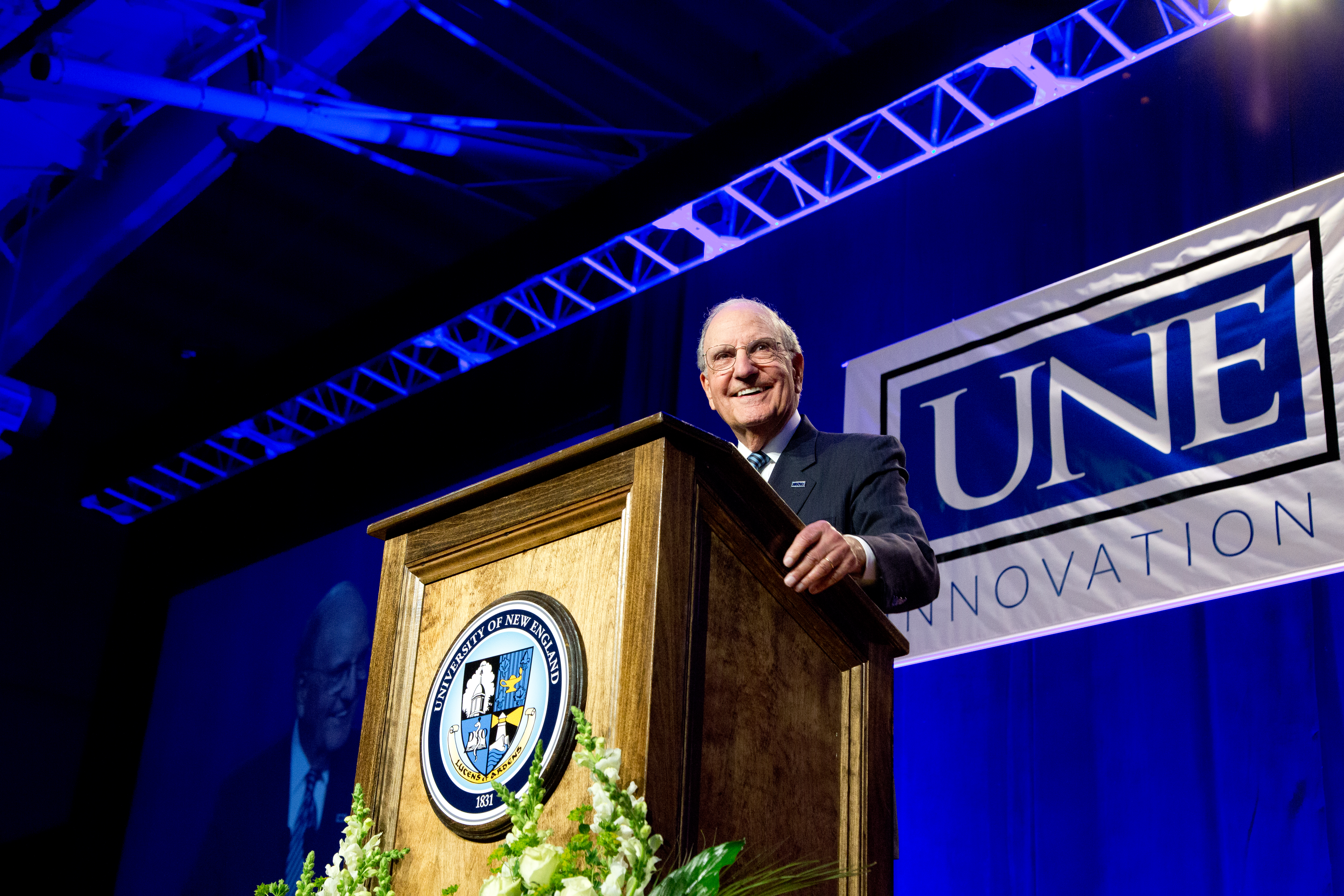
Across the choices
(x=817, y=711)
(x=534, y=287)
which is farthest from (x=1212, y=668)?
(x=534, y=287)

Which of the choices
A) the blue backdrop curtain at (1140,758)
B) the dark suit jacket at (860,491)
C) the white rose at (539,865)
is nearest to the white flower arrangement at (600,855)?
the white rose at (539,865)

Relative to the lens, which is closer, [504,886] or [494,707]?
[504,886]

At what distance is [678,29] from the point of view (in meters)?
5.20

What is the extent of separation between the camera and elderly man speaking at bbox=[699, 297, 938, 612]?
4.13 ft

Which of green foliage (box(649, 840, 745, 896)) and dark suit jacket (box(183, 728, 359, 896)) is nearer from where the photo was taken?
green foliage (box(649, 840, 745, 896))

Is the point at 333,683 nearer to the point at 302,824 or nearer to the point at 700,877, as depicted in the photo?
the point at 302,824

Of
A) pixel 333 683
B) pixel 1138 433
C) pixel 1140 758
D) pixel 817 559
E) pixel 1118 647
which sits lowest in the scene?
pixel 817 559

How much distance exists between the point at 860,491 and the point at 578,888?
2.44ft

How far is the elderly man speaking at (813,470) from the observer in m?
1.26

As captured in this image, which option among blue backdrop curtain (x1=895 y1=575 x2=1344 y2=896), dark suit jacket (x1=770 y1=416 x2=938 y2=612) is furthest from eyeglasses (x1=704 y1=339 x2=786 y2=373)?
blue backdrop curtain (x1=895 y1=575 x2=1344 y2=896)

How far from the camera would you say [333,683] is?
652 cm

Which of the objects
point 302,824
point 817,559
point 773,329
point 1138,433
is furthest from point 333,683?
point 817,559

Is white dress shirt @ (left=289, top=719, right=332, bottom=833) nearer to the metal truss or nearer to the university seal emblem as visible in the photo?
the metal truss

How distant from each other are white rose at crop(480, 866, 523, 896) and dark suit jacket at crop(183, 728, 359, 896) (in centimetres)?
529
